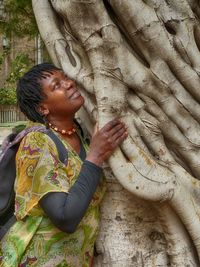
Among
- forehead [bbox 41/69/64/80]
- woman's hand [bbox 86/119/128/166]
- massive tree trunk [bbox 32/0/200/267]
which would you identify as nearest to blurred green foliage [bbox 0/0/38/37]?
massive tree trunk [bbox 32/0/200/267]

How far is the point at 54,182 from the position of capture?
1.82 meters

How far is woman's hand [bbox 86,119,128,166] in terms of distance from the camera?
1.91 metres

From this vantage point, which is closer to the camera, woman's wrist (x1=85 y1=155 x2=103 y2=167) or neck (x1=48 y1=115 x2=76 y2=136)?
woman's wrist (x1=85 y1=155 x2=103 y2=167)

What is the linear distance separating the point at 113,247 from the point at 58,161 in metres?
0.50

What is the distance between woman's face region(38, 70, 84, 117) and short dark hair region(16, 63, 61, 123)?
2 cm

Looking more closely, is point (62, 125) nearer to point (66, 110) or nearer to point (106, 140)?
point (66, 110)

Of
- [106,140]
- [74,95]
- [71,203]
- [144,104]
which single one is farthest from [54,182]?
[144,104]

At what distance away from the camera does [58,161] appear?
189 cm

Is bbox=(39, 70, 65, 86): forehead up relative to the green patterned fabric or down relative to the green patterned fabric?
up

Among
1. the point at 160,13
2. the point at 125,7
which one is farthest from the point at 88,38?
the point at 160,13

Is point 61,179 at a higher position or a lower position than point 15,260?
higher

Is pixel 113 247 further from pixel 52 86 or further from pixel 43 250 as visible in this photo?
pixel 52 86

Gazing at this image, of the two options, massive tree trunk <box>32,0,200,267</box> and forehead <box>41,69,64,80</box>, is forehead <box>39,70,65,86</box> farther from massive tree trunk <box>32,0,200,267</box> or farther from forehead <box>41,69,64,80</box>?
massive tree trunk <box>32,0,200,267</box>

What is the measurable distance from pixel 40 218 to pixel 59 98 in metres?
0.44
